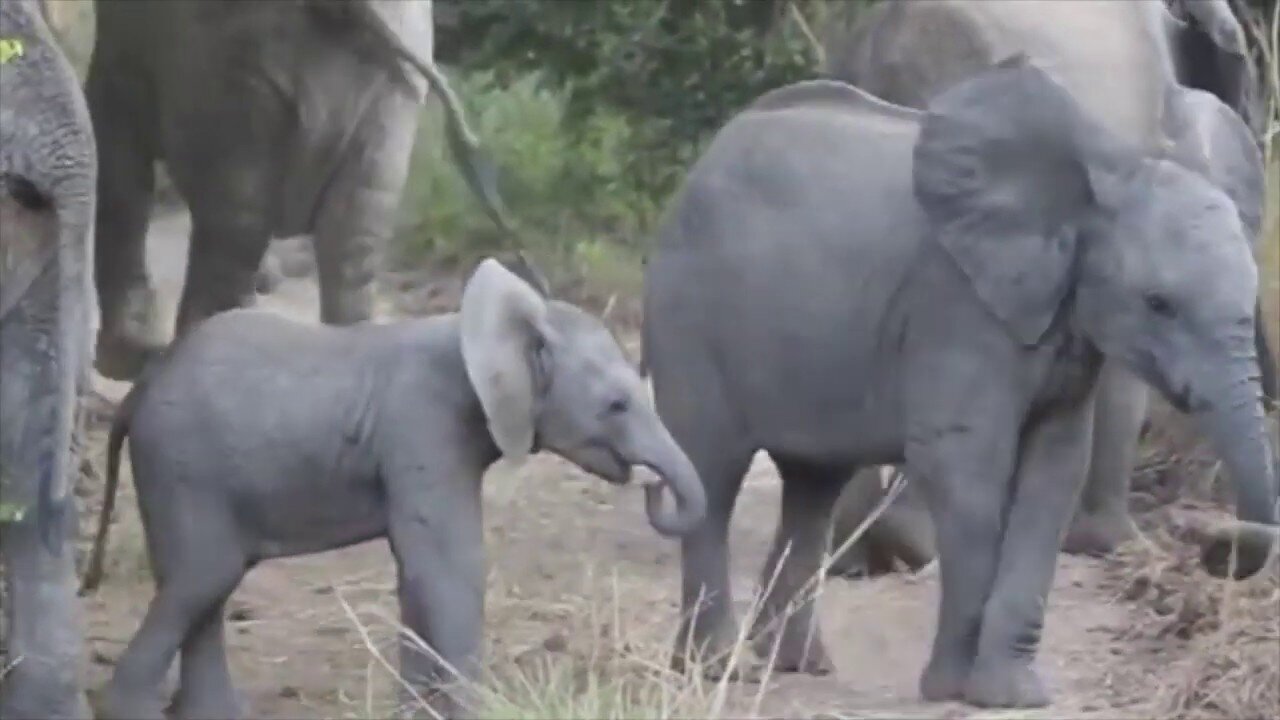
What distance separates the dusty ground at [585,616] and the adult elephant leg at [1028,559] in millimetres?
69

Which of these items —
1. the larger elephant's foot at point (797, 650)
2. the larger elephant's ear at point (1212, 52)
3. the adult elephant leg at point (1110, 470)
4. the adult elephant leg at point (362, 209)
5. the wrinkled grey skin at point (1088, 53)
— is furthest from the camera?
the adult elephant leg at point (362, 209)

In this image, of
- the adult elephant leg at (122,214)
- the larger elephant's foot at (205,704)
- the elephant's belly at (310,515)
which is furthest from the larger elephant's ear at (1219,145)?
the adult elephant leg at (122,214)

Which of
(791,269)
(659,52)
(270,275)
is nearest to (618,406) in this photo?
(791,269)

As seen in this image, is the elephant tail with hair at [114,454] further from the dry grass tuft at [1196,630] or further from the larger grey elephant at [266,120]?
the dry grass tuft at [1196,630]

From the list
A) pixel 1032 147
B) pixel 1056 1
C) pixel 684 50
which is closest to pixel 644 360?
pixel 1032 147

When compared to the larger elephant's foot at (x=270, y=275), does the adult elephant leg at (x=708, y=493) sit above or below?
above

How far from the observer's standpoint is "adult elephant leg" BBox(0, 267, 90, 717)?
4176 millimetres

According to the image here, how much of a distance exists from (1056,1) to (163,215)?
5344 mm

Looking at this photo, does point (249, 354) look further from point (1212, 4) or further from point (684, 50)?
point (684, 50)

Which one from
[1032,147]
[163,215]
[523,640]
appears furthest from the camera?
[163,215]

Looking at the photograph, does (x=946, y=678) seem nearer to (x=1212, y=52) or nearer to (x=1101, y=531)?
(x=1101, y=531)

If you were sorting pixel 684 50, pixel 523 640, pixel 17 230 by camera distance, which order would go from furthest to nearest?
pixel 684 50 → pixel 523 640 → pixel 17 230

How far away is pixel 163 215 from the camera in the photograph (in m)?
10.3

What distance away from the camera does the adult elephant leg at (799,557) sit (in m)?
5.04
